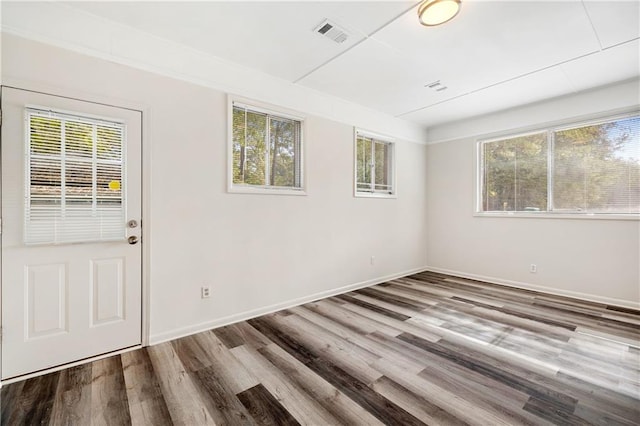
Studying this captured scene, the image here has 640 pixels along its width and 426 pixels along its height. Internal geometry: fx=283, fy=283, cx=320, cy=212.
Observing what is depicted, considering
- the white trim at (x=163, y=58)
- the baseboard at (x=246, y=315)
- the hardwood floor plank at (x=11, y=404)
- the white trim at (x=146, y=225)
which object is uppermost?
the white trim at (x=163, y=58)

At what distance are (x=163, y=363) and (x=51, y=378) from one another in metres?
0.74

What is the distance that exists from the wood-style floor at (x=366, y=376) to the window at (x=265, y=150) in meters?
1.64

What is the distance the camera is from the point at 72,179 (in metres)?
2.27

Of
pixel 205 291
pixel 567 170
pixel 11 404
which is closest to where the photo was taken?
pixel 11 404

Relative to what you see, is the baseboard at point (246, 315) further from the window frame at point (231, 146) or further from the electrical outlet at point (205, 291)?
the window frame at point (231, 146)

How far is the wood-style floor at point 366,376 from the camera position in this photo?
1732 millimetres

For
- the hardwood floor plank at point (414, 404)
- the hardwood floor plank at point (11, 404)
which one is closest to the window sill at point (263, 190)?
the hardwood floor plank at point (11, 404)

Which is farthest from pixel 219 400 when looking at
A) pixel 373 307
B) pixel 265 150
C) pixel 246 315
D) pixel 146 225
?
pixel 265 150

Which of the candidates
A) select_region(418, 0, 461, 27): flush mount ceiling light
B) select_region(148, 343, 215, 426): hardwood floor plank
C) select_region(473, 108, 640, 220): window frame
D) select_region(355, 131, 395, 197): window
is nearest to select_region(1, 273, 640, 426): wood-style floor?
select_region(148, 343, 215, 426): hardwood floor plank

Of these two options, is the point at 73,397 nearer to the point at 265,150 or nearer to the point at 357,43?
the point at 265,150

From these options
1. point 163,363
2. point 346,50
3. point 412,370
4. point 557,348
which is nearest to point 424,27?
point 346,50

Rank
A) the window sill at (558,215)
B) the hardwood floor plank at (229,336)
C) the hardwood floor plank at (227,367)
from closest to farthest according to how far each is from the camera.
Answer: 1. the hardwood floor plank at (227,367)
2. the hardwood floor plank at (229,336)
3. the window sill at (558,215)

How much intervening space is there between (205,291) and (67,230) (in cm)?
126

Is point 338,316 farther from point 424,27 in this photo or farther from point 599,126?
point 599,126
